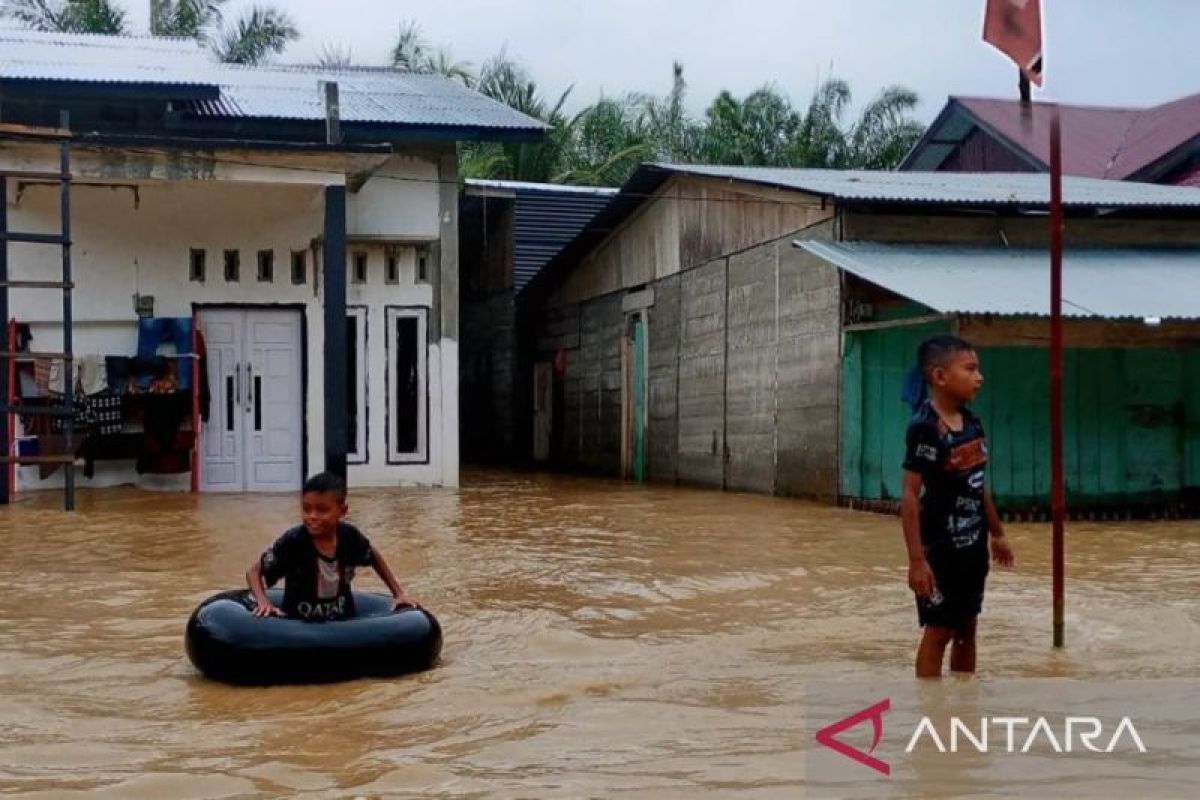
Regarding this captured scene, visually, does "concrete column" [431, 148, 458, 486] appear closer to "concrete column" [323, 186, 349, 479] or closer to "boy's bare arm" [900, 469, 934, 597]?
"concrete column" [323, 186, 349, 479]

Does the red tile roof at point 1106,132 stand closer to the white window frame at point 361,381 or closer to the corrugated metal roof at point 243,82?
the corrugated metal roof at point 243,82

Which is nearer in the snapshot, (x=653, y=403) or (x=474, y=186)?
(x=653, y=403)

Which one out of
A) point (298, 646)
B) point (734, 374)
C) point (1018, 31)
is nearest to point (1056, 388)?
point (1018, 31)

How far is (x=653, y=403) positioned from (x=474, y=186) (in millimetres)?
5401

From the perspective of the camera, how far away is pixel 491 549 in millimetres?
10961

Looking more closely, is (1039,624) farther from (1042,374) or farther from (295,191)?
(295,191)

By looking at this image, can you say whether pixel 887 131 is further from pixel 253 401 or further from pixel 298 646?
pixel 298 646

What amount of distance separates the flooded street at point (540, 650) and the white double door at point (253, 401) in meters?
3.65

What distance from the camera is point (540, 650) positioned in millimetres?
6957

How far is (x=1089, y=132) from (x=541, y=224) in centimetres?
1052

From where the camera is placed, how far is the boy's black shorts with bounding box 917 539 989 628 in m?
5.45

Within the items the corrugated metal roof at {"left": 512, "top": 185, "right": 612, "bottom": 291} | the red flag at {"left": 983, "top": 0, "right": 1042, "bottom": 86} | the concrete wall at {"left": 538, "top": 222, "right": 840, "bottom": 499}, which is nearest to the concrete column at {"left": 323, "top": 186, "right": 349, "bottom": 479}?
the concrete wall at {"left": 538, "top": 222, "right": 840, "bottom": 499}

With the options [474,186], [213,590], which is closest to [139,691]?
[213,590]

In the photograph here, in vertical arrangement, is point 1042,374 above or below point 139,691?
above
